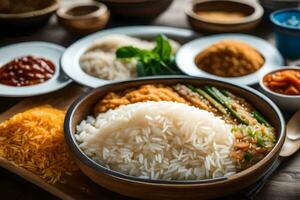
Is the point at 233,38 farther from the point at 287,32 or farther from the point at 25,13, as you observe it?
the point at 25,13

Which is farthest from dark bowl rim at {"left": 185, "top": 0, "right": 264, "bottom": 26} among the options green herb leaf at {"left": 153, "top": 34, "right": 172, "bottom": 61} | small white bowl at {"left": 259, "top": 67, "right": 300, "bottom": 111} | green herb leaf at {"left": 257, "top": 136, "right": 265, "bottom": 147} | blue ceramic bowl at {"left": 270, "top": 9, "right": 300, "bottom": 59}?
green herb leaf at {"left": 257, "top": 136, "right": 265, "bottom": 147}

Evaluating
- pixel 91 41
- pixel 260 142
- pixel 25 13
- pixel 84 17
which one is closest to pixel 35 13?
pixel 25 13

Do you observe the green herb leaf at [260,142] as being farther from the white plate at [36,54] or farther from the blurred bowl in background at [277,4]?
the blurred bowl in background at [277,4]

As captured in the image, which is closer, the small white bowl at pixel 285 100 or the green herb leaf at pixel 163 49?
the small white bowl at pixel 285 100

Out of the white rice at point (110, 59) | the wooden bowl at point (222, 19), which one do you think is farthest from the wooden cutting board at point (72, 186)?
the wooden bowl at point (222, 19)

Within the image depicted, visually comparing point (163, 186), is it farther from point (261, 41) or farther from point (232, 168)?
point (261, 41)

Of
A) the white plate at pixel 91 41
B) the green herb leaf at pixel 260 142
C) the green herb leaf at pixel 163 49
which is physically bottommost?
the white plate at pixel 91 41
